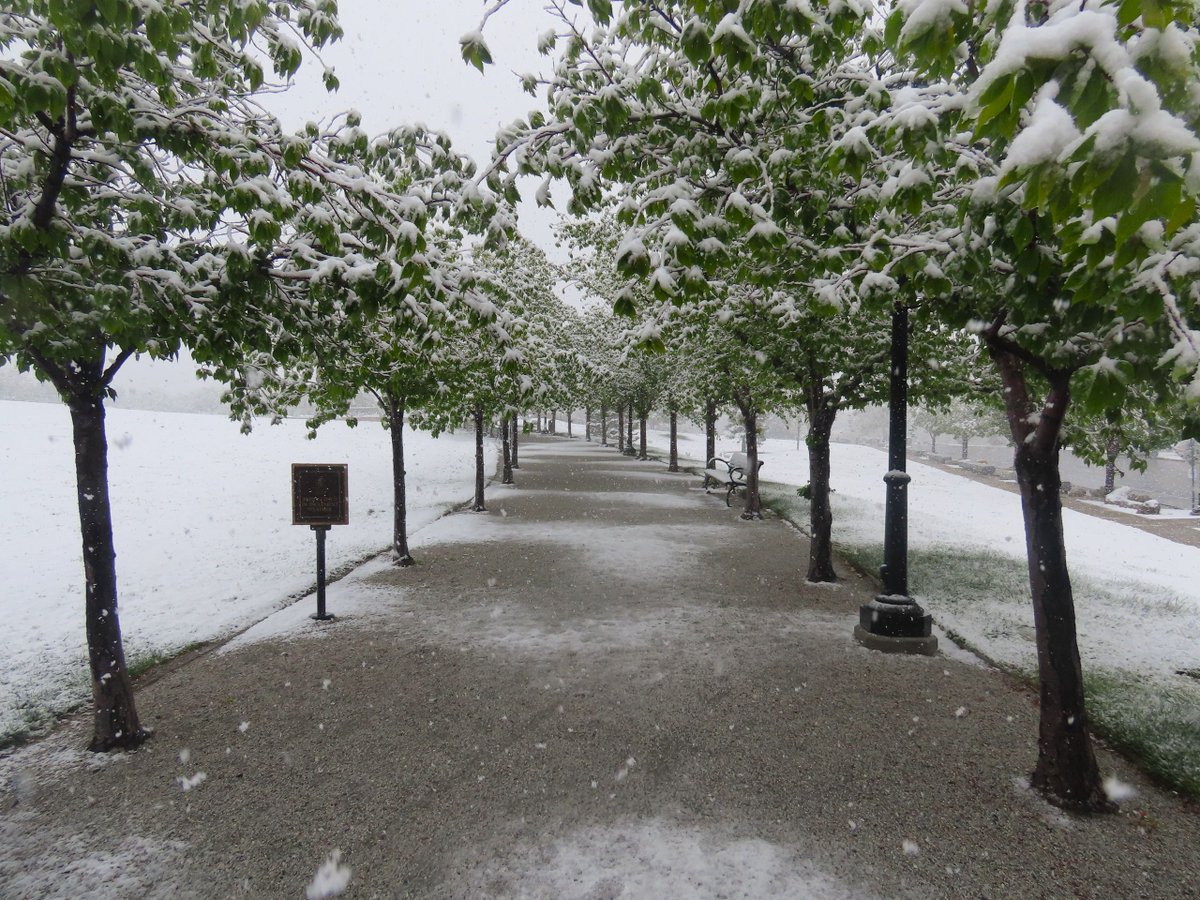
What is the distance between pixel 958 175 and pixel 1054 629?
3.10 metres

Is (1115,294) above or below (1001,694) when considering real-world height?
above

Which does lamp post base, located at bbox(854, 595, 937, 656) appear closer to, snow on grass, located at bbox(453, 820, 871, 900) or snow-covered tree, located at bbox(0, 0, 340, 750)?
snow on grass, located at bbox(453, 820, 871, 900)

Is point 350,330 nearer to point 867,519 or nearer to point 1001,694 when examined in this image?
point 1001,694

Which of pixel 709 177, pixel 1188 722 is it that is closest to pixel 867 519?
pixel 1188 722

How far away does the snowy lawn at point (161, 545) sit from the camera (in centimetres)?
732

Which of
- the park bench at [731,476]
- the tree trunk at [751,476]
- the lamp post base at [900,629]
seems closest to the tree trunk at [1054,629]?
the lamp post base at [900,629]

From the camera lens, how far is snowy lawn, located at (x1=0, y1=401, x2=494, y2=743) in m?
7.32

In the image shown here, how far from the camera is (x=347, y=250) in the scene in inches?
209

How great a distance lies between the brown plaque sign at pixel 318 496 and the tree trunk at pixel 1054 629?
7501 mm

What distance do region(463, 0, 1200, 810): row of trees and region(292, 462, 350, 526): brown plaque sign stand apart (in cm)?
514

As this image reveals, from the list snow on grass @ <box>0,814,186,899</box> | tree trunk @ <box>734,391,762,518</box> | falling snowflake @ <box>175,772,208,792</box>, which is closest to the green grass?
tree trunk @ <box>734,391,762,518</box>

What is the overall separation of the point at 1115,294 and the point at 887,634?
5.33m

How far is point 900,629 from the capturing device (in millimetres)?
7328

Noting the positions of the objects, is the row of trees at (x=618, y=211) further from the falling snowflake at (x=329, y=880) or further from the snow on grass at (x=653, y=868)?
the falling snowflake at (x=329, y=880)
